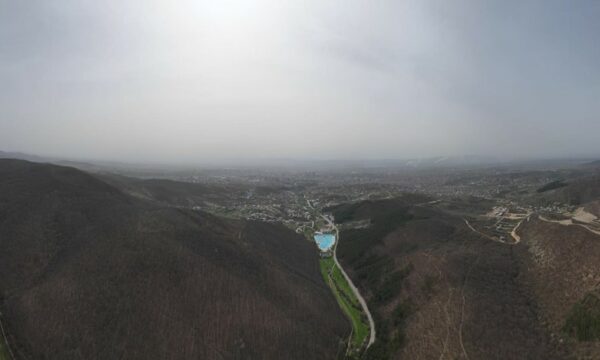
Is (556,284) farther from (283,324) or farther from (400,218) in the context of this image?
(400,218)

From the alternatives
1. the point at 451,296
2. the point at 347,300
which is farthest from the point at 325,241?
the point at 451,296

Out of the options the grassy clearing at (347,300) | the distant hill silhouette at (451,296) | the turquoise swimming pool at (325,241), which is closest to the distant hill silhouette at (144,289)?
the grassy clearing at (347,300)

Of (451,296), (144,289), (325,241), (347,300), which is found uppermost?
(144,289)

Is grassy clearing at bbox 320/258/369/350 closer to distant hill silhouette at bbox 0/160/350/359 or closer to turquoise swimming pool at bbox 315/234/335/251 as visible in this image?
distant hill silhouette at bbox 0/160/350/359

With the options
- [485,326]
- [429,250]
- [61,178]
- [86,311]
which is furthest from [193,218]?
[485,326]

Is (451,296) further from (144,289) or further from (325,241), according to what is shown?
(325,241)
